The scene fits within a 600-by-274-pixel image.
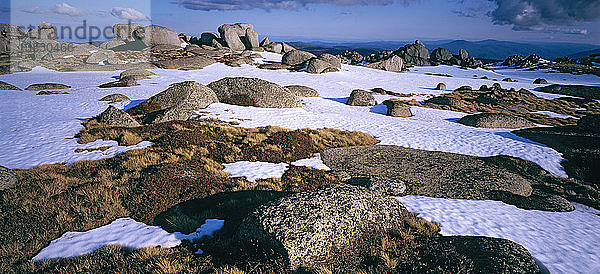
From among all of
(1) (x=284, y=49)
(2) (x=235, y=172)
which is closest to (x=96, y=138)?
(2) (x=235, y=172)

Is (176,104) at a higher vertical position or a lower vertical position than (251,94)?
lower

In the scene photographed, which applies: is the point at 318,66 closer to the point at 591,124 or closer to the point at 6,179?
the point at 591,124

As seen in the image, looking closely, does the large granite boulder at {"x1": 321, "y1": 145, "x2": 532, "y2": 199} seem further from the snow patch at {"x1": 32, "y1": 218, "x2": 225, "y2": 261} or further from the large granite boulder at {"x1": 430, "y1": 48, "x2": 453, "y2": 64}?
the large granite boulder at {"x1": 430, "y1": 48, "x2": 453, "y2": 64}

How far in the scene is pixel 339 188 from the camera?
25.0 ft

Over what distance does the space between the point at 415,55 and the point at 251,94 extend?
101 metres

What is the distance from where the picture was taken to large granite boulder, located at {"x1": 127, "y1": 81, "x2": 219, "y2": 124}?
763 inches

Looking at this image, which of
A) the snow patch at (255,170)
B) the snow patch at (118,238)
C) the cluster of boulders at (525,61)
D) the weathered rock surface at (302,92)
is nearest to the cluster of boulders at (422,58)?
the cluster of boulders at (525,61)

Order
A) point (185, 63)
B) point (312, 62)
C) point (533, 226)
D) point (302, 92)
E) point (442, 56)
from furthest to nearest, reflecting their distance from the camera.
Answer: point (442, 56), point (312, 62), point (185, 63), point (302, 92), point (533, 226)

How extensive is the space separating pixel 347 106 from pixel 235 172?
24.9 m

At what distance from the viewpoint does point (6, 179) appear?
9156mm

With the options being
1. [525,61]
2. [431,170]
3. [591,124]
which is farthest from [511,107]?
[525,61]

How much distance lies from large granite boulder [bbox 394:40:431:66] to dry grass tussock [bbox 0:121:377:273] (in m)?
105

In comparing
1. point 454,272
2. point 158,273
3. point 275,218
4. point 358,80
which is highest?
point 358,80

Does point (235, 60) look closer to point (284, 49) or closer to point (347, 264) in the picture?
point (284, 49)
